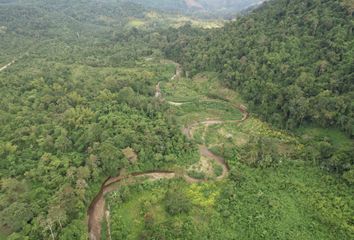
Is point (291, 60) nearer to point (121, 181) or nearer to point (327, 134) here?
point (327, 134)

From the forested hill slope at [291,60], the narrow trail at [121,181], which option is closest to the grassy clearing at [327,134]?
the forested hill slope at [291,60]

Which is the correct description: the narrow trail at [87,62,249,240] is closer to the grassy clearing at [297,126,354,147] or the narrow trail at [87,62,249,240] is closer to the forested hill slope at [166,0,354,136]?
the forested hill slope at [166,0,354,136]

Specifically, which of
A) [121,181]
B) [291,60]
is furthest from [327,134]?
[121,181]

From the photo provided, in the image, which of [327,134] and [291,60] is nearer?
[327,134]

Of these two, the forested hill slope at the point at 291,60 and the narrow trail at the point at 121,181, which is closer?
the narrow trail at the point at 121,181

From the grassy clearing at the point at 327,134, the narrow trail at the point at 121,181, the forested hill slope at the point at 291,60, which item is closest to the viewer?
the narrow trail at the point at 121,181

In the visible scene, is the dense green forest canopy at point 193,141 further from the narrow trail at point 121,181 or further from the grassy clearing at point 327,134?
the narrow trail at point 121,181

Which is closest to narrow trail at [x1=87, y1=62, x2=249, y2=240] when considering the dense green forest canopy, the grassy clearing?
the dense green forest canopy


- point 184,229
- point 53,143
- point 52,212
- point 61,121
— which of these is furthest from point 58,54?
point 184,229
